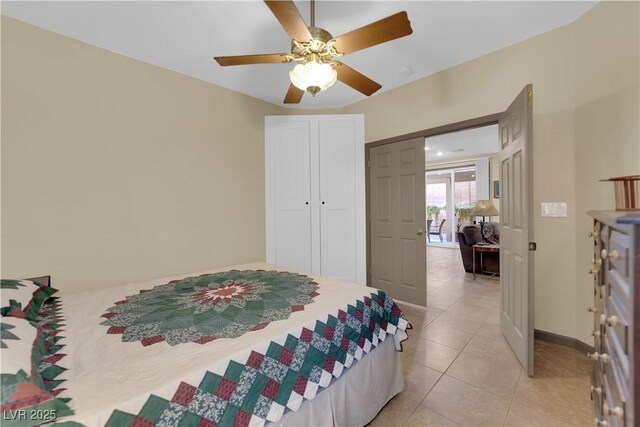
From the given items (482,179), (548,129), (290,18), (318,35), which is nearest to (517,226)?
(548,129)

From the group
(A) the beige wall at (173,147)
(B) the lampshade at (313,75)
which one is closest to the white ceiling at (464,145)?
(A) the beige wall at (173,147)

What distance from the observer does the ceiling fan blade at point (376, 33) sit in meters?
1.34

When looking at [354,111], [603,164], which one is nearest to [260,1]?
[354,111]

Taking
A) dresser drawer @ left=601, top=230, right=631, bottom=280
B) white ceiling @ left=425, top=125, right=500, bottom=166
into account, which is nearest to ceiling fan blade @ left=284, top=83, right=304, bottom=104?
dresser drawer @ left=601, top=230, right=631, bottom=280

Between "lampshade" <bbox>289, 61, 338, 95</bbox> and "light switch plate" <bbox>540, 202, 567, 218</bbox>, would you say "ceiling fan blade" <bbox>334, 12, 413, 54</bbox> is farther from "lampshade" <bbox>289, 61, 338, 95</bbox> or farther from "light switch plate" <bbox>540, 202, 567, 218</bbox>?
"light switch plate" <bbox>540, 202, 567, 218</bbox>

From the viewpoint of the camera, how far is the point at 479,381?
6.07 feet

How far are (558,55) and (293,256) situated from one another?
334 cm

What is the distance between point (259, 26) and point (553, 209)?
2951mm

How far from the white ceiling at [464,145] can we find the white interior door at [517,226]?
241 centimetres

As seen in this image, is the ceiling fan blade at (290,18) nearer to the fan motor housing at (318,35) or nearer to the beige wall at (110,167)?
the fan motor housing at (318,35)

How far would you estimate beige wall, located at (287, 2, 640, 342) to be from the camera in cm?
184

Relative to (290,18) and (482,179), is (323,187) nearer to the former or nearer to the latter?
(290,18)

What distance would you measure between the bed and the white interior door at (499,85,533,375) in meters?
0.99

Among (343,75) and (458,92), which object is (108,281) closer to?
(343,75)
